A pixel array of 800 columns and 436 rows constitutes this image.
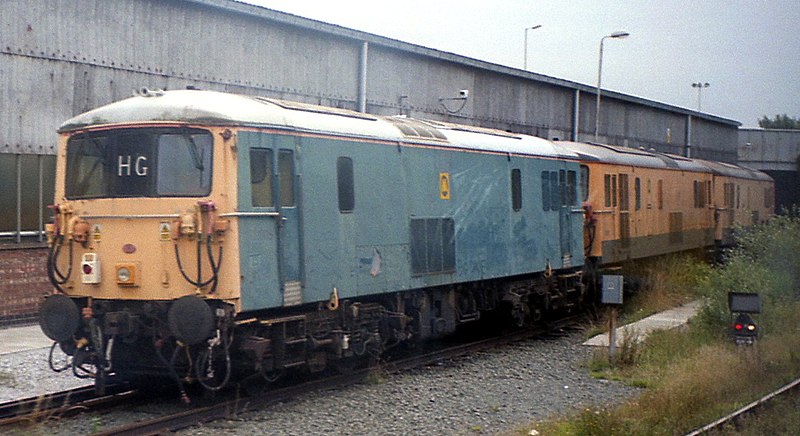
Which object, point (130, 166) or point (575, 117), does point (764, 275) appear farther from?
point (575, 117)

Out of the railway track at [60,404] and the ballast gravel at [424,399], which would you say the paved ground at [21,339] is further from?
the railway track at [60,404]

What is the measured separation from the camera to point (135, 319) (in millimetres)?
10922

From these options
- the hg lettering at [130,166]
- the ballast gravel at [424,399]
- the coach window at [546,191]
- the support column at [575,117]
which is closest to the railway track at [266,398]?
the ballast gravel at [424,399]

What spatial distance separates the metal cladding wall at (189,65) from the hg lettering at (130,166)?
22.3ft

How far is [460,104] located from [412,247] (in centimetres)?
1429

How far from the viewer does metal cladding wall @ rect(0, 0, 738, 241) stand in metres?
17.3

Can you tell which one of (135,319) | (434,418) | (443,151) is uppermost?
(443,151)

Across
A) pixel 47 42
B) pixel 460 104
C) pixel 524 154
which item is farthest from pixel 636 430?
pixel 460 104

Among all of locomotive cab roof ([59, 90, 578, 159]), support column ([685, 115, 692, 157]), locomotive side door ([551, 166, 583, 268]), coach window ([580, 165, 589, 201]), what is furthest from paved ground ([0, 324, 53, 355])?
support column ([685, 115, 692, 157])

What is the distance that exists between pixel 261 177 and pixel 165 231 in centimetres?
117

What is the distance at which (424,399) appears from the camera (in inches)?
474

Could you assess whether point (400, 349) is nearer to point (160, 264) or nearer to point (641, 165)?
point (160, 264)

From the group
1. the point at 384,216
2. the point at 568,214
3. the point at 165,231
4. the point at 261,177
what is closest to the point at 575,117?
the point at 568,214

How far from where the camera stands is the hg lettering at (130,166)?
36.5ft
